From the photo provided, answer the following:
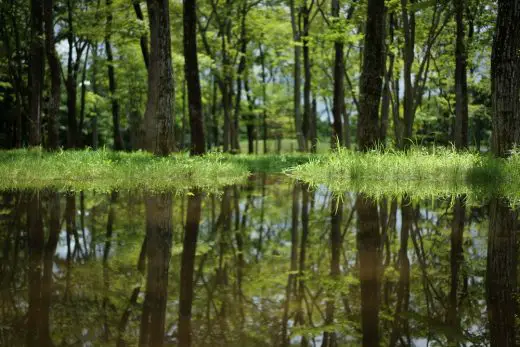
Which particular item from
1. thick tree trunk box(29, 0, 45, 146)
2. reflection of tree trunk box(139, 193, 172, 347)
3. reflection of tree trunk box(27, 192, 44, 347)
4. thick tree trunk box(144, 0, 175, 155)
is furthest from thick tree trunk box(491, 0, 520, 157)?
thick tree trunk box(29, 0, 45, 146)

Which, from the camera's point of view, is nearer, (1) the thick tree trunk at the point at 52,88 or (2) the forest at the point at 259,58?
(2) the forest at the point at 259,58

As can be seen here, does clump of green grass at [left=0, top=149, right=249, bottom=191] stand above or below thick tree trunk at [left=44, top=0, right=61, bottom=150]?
below

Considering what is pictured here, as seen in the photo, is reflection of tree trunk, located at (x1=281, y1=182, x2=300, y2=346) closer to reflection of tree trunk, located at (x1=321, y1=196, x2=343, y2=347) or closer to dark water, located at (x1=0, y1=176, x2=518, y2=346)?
dark water, located at (x1=0, y1=176, x2=518, y2=346)

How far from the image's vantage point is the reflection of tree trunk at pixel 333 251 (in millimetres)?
2657

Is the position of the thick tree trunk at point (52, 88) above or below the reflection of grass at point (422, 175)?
above

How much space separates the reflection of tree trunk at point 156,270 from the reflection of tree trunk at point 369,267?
42.7 inches

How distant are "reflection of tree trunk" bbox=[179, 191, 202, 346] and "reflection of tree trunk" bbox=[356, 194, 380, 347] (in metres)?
0.94

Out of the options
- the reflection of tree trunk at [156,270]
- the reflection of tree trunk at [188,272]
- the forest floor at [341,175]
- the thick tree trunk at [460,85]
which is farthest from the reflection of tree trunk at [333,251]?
the thick tree trunk at [460,85]

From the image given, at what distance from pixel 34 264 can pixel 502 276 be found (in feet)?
11.6

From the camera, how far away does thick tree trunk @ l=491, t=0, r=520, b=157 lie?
10.7 meters

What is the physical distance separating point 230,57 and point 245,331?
2735cm

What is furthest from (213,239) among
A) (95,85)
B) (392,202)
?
(95,85)

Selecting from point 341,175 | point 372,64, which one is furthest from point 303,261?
point 372,64

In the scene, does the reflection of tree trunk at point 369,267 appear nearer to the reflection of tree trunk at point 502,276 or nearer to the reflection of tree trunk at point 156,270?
the reflection of tree trunk at point 502,276
